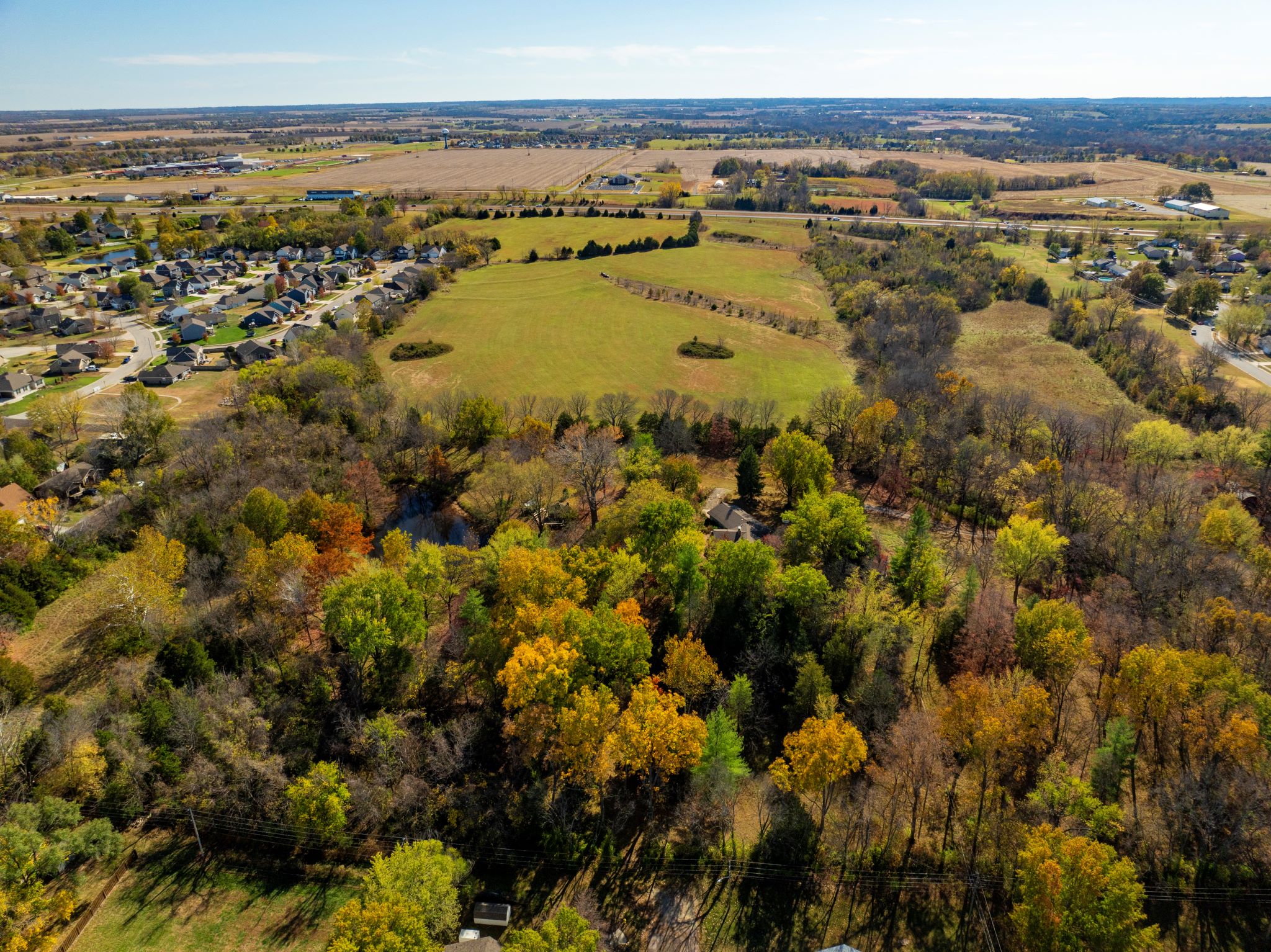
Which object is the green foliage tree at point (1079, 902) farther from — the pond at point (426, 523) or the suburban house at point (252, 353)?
the suburban house at point (252, 353)

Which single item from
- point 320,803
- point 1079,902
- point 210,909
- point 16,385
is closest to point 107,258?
point 16,385

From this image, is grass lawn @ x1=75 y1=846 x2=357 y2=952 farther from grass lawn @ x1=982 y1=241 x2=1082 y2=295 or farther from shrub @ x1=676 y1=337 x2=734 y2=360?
grass lawn @ x1=982 y1=241 x2=1082 y2=295

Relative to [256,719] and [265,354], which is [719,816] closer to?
[256,719]

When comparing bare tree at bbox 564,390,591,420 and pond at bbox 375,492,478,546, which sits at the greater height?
bare tree at bbox 564,390,591,420

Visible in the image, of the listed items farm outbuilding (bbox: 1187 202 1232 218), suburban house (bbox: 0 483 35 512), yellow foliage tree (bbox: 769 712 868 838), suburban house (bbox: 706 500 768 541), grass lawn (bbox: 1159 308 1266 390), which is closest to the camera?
yellow foliage tree (bbox: 769 712 868 838)

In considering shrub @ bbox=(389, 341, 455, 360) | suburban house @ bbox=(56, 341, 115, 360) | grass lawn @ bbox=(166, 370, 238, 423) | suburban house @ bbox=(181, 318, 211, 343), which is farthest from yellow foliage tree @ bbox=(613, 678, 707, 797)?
suburban house @ bbox=(181, 318, 211, 343)

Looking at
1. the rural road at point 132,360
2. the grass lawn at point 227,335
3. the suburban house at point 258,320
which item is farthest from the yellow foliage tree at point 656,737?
the suburban house at point 258,320

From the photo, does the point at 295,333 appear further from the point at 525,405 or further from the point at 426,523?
the point at 426,523
